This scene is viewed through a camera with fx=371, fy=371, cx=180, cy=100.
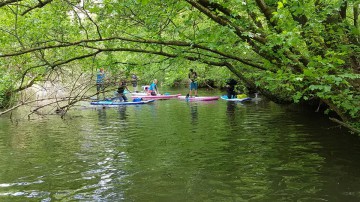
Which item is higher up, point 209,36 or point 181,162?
point 209,36

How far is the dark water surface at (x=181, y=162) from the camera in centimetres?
586

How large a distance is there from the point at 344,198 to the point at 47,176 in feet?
16.6

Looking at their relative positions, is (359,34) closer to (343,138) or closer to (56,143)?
(343,138)

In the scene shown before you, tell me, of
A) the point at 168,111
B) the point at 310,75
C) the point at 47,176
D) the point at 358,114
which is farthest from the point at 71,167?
the point at 168,111

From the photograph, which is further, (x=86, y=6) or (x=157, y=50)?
(x=157, y=50)

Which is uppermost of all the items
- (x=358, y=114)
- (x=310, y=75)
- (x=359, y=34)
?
(x=359, y=34)

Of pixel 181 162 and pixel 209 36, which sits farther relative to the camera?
pixel 181 162

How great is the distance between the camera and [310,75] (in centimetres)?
496

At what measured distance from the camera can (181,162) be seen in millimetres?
7656

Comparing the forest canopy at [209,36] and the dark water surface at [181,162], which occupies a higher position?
the forest canopy at [209,36]

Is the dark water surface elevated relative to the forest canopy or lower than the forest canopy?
lower

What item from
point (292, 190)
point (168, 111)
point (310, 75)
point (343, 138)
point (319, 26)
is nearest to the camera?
point (310, 75)

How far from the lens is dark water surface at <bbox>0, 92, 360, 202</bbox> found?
5.86 m

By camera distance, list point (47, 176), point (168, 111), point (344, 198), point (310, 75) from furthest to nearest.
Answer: point (168, 111)
point (47, 176)
point (344, 198)
point (310, 75)
